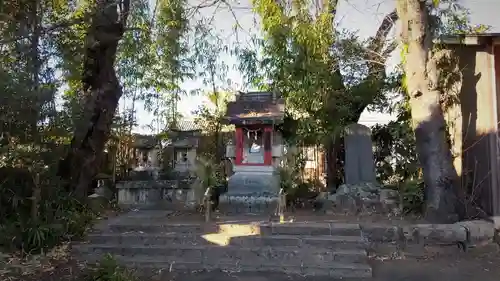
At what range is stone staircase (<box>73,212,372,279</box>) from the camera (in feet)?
18.5

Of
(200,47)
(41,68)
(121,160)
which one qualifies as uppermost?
(200,47)

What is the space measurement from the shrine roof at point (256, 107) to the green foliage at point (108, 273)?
484 cm

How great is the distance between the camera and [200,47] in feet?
34.3

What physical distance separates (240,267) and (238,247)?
427 millimetres

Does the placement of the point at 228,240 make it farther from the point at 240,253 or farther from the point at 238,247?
the point at 240,253

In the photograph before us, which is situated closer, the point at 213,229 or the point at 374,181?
the point at 213,229

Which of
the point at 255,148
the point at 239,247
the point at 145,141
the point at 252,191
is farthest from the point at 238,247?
the point at 145,141

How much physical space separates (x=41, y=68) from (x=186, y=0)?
3.01 m

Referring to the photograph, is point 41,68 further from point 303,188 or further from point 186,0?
point 303,188

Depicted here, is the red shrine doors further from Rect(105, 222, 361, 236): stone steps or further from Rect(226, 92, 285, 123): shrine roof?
Rect(105, 222, 361, 236): stone steps

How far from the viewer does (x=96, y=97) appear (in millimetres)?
8086

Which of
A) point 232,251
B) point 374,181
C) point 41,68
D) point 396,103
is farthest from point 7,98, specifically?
point 396,103

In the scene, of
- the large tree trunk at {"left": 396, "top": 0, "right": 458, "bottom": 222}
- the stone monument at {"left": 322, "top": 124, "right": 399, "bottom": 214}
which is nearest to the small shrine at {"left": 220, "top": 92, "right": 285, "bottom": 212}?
the stone monument at {"left": 322, "top": 124, "right": 399, "bottom": 214}

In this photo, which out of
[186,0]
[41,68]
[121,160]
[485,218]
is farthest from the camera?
[121,160]
